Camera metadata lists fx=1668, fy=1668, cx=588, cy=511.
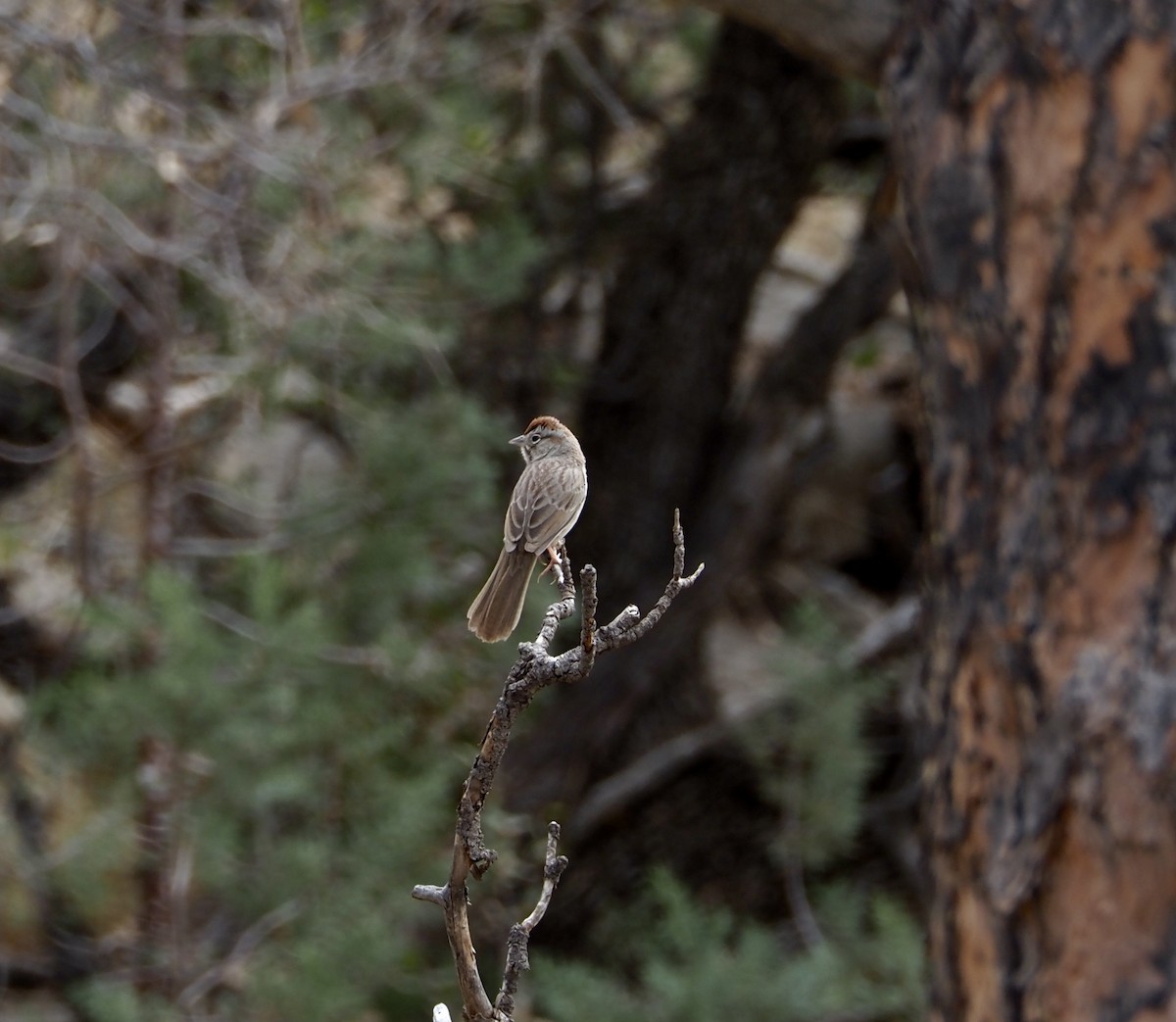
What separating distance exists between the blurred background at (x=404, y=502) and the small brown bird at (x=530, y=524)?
2598 millimetres

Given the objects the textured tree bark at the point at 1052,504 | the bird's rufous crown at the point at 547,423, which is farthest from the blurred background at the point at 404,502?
the bird's rufous crown at the point at 547,423

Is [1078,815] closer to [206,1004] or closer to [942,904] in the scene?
[942,904]

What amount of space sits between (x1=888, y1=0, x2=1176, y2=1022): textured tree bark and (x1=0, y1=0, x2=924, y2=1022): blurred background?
0.96 m

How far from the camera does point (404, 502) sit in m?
5.28

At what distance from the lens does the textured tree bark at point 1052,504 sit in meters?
3.58

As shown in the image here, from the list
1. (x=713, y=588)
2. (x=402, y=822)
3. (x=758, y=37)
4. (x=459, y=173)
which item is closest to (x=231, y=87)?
(x=459, y=173)

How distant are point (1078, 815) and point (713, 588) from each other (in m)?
2.86

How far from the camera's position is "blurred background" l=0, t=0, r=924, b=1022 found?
5.00 metres

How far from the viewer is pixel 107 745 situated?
4.98 meters

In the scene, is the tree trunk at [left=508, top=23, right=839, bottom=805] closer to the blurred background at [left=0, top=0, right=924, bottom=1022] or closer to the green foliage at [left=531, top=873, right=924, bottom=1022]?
the blurred background at [left=0, top=0, right=924, bottom=1022]

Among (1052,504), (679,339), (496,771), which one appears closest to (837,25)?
(1052,504)

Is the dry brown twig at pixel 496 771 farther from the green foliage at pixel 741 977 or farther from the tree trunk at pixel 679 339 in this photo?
the tree trunk at pixel 679 339

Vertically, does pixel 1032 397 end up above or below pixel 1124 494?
above

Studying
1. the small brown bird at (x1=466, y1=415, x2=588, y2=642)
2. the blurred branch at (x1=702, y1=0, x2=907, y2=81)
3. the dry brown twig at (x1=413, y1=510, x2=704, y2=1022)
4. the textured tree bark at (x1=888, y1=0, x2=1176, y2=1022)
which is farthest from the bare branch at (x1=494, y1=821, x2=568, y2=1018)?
the blurred branch at (x1=702, y1=0, x2=907, y2=81)
